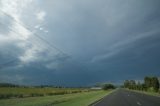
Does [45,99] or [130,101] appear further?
[45,99]

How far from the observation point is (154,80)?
10631cm

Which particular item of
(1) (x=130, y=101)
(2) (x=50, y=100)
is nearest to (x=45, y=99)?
(2) (x=50, y=100)

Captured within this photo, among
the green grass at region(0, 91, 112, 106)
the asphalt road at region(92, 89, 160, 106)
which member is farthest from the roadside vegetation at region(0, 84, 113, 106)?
the asphalt road at region(92, 89, 160, 106)

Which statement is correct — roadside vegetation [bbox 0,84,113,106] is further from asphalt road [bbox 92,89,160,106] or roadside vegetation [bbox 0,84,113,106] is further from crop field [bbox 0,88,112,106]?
asphalt road [bbox 92,89,160,106]

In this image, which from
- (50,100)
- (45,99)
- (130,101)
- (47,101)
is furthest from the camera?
(45,99)

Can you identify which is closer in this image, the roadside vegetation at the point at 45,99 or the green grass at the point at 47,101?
the green grass at the point at 47,101

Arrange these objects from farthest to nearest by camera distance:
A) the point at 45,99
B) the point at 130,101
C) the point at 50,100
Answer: the point at 45,99, the point at 50,100, the point at 130,101

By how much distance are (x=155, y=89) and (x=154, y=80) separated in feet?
20.4

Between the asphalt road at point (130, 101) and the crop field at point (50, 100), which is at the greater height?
the crop field at point (50, 100)

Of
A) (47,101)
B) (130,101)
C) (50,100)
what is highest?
(50,100)

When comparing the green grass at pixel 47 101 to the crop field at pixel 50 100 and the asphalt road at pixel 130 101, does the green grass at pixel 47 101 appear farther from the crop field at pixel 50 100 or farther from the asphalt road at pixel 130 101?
the asphalt road at pixel 130 101

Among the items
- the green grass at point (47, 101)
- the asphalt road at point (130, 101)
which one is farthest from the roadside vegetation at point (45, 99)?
the asphalt road at point (130, 101)

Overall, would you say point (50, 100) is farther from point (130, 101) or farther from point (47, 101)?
point (130, 101)

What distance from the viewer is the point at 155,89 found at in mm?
100812
